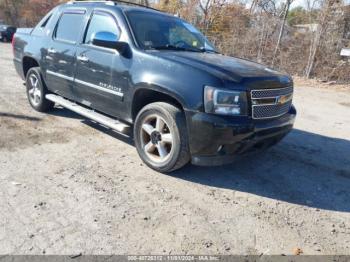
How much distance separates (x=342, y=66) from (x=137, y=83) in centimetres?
1098

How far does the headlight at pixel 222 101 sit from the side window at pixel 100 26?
171cm

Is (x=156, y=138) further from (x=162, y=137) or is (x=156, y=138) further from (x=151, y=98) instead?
(x=151, y=98)

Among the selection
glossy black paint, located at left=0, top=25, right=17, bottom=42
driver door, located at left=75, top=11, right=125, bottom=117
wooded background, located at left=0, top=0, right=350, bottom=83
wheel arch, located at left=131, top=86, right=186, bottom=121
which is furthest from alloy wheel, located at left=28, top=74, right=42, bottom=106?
glossy black paint, located at left=0, top=25, right=17, bottom=42

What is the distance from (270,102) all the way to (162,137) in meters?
1.35

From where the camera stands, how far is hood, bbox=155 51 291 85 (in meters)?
3.81

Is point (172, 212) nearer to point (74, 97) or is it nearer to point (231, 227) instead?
point (231, 227)

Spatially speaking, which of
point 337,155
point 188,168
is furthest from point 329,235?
point 337,155

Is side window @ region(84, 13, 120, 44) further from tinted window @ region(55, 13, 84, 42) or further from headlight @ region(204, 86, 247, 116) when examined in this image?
headlight @ region(204, 86, 247, 116)

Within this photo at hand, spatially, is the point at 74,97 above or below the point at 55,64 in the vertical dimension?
Answer: below

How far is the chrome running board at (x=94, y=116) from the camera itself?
4640 mm

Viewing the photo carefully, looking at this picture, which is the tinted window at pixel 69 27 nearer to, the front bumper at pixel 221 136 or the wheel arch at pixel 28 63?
the wheel arch at pixel 28 63

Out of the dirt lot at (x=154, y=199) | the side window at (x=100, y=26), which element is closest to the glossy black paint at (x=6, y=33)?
the dirt lot at (x=154, y=199)

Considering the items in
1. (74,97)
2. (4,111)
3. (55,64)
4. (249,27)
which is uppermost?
(249,27)

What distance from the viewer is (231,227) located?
329 centimetres
